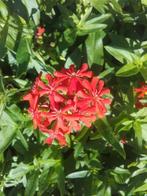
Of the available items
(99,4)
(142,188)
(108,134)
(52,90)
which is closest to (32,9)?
(99,4)

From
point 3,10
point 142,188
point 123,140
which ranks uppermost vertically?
point 3,10

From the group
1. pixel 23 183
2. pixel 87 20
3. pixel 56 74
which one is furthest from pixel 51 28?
pixel 23 183

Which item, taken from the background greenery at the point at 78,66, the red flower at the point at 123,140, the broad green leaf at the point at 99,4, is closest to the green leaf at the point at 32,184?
the background greenery at the point at 78,66

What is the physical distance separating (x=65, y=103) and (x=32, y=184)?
25cm

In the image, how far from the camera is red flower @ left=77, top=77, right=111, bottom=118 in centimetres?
117

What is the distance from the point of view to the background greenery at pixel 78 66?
1.26 metres

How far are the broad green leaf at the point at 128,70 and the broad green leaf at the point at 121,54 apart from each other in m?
0.03

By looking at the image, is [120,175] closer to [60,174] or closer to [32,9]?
[60,174]

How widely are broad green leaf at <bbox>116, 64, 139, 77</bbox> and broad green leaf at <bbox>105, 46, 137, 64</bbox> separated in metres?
0.03

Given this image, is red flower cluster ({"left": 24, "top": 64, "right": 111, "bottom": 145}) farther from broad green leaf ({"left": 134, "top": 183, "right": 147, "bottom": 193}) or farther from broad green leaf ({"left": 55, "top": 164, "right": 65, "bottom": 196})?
broad green leaf ({"left": 134, "top": 183, "right": 147, "bottom": 193})

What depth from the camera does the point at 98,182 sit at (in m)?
1.36

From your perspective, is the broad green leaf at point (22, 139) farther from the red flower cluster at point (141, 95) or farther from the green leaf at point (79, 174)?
the red flower cluster at point (141, 95)

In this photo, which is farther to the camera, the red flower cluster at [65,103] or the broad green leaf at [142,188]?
the broad green leaf at [142,188]

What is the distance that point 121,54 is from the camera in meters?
1.28
